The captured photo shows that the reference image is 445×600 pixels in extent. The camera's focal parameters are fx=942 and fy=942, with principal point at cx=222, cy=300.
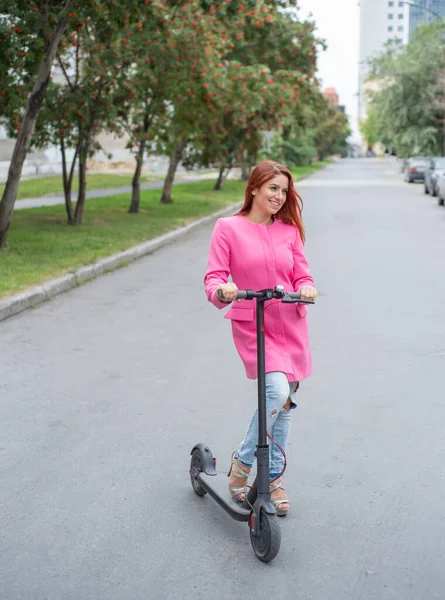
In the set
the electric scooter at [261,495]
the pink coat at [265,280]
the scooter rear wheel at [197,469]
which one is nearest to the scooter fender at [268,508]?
the electric scooter at [261,495]

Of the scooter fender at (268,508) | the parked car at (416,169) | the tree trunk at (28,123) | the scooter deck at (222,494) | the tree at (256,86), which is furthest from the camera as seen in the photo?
the parked car at (416,169)

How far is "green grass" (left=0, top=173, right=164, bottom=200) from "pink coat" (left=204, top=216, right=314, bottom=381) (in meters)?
24.2

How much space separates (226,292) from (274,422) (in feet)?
2.49

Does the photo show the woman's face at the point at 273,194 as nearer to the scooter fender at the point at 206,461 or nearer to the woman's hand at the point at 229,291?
the woman's hand at the point at 229,291

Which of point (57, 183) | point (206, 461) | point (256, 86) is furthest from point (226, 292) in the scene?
point (57, 183)

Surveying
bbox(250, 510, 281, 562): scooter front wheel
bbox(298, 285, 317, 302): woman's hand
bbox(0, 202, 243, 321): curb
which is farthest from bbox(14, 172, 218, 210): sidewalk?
bbox(250, 510, 281, 562): scooter front wheel

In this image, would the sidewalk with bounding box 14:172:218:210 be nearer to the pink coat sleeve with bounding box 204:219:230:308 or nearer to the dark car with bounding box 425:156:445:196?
the dark car with bounding box 425:156:445:196

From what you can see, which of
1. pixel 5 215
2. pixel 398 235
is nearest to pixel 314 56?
pixel 398 235

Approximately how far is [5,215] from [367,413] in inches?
376

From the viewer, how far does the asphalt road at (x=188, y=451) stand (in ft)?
11.7

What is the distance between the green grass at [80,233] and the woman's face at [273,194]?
6.55 m

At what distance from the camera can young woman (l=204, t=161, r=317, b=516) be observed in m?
3.94

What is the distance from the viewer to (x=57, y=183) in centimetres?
3450

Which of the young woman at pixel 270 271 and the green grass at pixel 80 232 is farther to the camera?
the green grass at pixel 80 232
